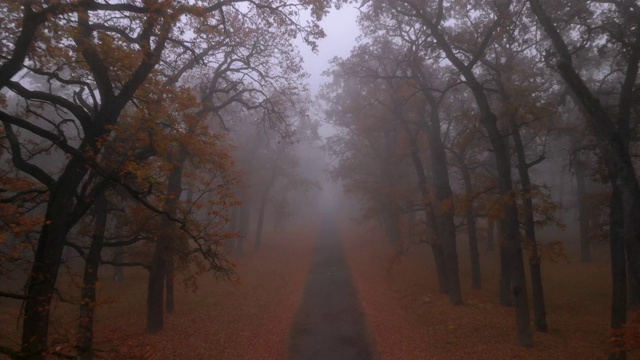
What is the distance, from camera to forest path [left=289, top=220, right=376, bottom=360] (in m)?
11.4

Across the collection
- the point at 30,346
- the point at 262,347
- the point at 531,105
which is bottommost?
the point at 262,347

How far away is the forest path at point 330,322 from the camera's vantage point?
11.4 m

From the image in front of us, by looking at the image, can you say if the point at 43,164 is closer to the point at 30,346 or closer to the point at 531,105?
the point at 30,346

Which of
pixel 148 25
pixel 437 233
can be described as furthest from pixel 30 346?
pixel 437 233

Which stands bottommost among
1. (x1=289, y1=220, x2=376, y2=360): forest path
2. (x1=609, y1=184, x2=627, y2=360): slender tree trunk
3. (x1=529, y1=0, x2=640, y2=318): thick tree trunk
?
Answer: (x1=289, y1=220, x2=376, y2=360): forest path

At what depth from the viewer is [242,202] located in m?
9.68

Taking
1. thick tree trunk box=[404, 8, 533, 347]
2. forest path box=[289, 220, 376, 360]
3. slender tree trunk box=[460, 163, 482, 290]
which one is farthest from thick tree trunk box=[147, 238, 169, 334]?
slender tree trunk box=[460, 163, 482, 290]

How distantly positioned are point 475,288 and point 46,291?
15.8 metres

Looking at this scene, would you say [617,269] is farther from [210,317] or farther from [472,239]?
[210,317]

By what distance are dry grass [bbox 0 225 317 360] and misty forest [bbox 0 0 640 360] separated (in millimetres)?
108

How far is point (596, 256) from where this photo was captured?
84.5ft

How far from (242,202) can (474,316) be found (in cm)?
873

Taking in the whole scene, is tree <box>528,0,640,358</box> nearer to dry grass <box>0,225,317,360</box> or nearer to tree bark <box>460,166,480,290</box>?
tree bark <box>460,166,480,290</box>

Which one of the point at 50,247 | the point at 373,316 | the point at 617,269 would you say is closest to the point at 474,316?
the point at 373,316
